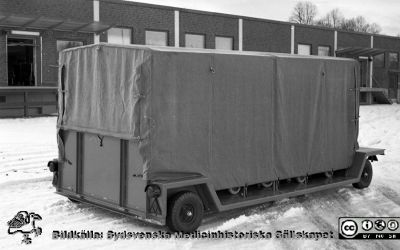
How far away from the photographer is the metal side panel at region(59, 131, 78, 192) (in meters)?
8.82

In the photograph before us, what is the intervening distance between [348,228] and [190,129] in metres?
2.56

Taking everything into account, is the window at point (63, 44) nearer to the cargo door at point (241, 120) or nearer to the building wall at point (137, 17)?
the building wall at point (137, 17)

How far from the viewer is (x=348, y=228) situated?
7754 millimetres

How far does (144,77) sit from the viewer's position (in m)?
7.36

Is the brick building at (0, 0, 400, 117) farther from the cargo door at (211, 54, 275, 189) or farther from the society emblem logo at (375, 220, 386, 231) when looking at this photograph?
the society emblem logo at (375, 220, 386, 231)

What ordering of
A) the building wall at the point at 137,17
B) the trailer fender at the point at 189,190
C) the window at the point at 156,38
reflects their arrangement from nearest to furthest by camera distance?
the trailer fender at the point at 189,190 < the building wall at the point at 137,17 < the window at the point at 156,38

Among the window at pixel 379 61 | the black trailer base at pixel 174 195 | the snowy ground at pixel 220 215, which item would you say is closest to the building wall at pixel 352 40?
the window at pixel 379 61

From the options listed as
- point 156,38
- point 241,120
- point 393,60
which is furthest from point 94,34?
point 393,60

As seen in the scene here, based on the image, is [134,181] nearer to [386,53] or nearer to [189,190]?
[189,190]

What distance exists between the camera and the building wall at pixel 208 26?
32.8 metres

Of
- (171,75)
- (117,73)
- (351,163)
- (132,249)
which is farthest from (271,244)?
(351,163)

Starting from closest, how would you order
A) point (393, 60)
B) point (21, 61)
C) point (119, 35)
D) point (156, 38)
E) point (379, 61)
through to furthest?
1. point (21, 61)
2. point (119, 35)
3. point (156, 38)
4. point (379, 61)
5. point (393, 60)

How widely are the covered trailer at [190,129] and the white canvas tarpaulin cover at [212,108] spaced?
0.05 feet

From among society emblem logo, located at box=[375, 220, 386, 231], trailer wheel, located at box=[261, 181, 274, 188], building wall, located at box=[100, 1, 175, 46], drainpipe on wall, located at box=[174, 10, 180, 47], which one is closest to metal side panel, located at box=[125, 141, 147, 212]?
trailer wheel, located at box=[261, 181, 274, 188]
